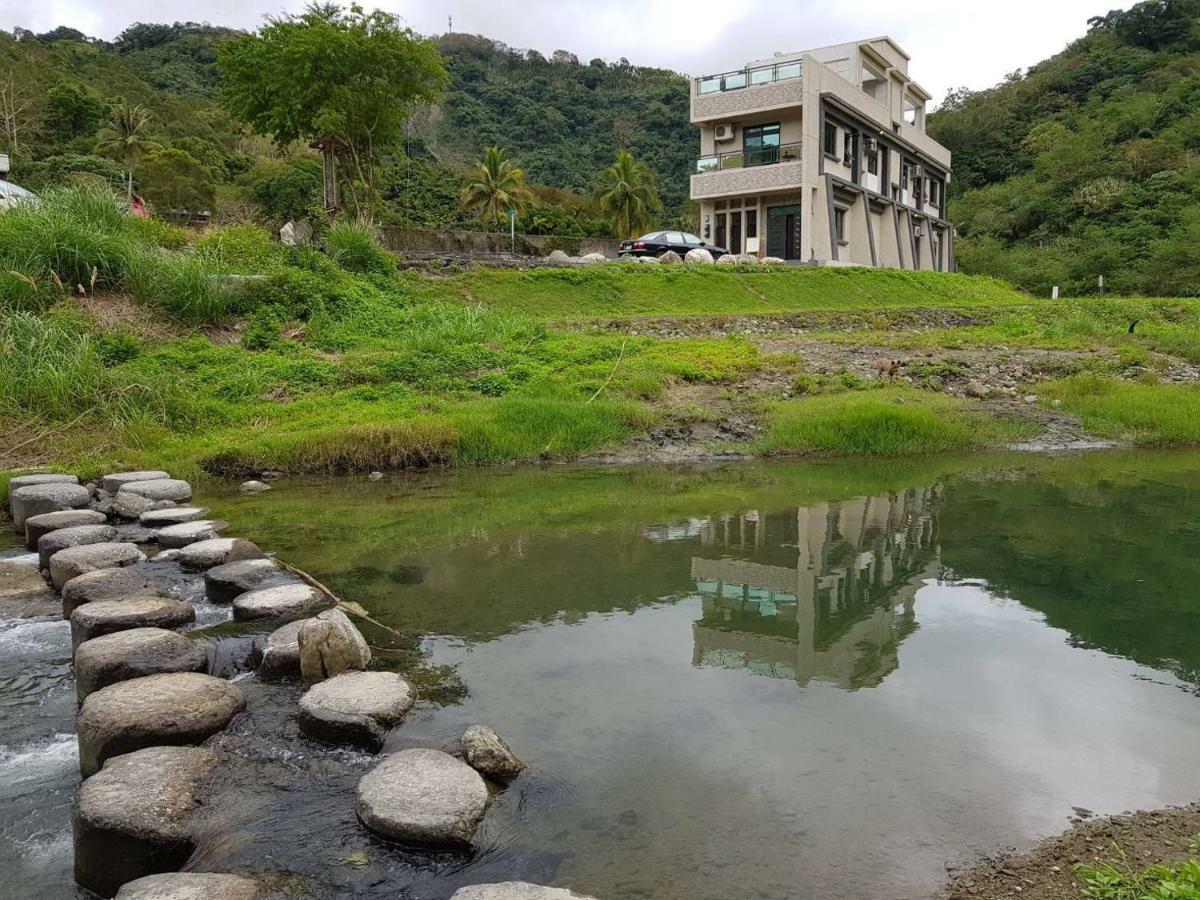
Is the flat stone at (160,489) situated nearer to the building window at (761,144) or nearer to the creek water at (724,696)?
the creek water at (724,696)

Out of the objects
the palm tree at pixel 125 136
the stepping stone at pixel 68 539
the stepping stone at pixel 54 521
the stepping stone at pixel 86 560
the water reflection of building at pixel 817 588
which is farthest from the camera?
the palm tree at pixel 125 136

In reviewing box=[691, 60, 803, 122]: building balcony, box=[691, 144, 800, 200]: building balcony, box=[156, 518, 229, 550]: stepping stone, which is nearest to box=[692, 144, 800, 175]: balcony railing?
box=[691, 144, 800, 200]: building balcony

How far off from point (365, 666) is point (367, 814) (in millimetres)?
1415

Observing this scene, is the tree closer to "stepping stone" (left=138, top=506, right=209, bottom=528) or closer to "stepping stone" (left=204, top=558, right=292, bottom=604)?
"stepping stone" (left=138, top=506, right=209, bottom=528)

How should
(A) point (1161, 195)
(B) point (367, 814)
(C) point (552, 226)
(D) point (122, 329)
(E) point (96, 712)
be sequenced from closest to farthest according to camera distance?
(B) point (367, 814) < (E) point (96, 712) < (D) point (122, 329) < (A) point (1161, 195) < (C) point (552, 226)

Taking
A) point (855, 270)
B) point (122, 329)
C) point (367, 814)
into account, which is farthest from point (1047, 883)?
point (855, 270)

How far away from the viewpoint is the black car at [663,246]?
30172mm

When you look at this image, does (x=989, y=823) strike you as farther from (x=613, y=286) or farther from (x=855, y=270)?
(x=855, y=270)

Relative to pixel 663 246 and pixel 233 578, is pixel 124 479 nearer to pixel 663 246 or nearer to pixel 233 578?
pixel 233 578

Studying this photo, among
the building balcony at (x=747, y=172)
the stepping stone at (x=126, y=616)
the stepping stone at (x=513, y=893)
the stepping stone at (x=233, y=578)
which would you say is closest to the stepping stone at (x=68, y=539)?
the stepping stone at (x=233, y=578)

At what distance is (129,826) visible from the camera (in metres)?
2.81

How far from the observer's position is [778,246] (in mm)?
34219

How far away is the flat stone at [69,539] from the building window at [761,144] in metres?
31.1

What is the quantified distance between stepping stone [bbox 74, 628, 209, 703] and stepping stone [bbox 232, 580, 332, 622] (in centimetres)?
73
